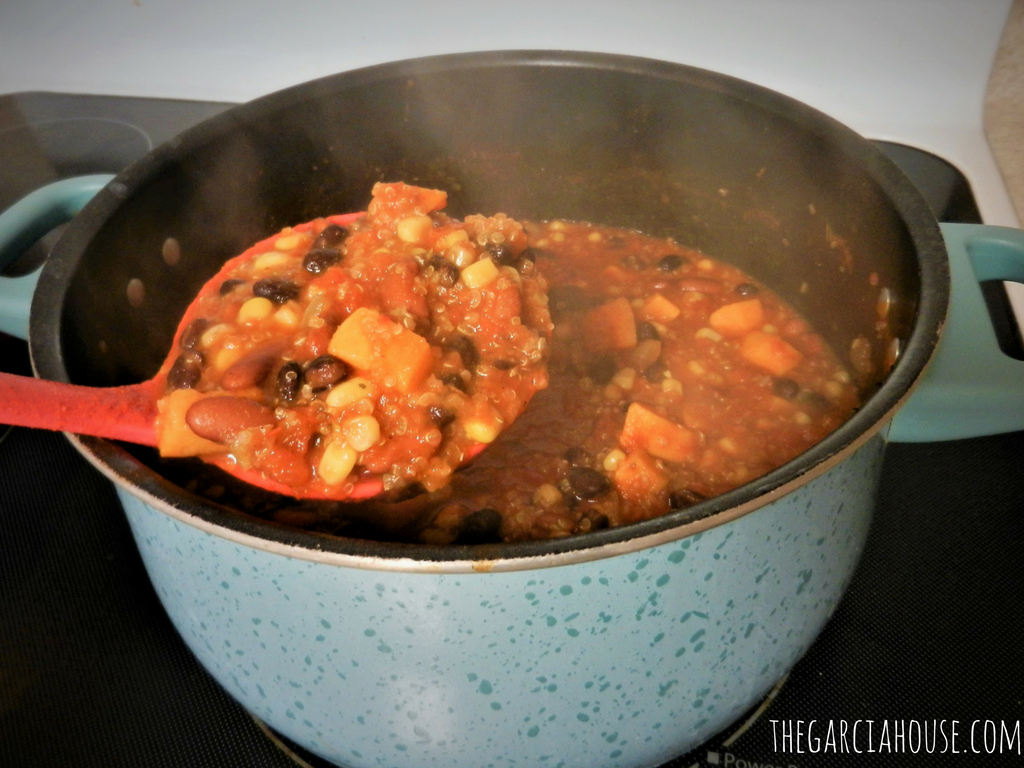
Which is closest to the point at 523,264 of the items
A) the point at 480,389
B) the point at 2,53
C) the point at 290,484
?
the point at 480,389

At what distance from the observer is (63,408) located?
969 millimetres

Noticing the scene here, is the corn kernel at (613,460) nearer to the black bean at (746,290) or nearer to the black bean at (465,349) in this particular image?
the black bean at (465,349)

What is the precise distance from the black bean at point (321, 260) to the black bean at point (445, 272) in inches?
8.6

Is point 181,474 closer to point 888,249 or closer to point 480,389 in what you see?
point 480,389

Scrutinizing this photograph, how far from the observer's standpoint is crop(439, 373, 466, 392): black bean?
1316 mm

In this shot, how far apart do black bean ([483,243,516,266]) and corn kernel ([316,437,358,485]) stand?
0.50 metres

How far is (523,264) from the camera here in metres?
1.59

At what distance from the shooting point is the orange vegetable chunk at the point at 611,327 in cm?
182

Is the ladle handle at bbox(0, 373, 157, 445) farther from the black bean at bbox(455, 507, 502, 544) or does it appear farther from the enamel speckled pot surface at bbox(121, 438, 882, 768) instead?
the black bean at bbox(455, 507, 502, 544)

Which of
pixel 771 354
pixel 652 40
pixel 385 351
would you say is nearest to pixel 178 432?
pixel 385 351

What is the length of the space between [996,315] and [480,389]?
1294 mm

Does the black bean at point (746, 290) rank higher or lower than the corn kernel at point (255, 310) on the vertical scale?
lower

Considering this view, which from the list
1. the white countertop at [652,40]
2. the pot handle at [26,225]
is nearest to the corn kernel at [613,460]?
the pot handle at [26,225]

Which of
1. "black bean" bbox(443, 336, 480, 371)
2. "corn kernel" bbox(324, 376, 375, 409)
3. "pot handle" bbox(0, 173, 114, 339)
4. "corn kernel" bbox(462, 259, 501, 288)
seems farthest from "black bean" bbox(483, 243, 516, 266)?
"pot handle" bbox(0, 173, 114, 339)
